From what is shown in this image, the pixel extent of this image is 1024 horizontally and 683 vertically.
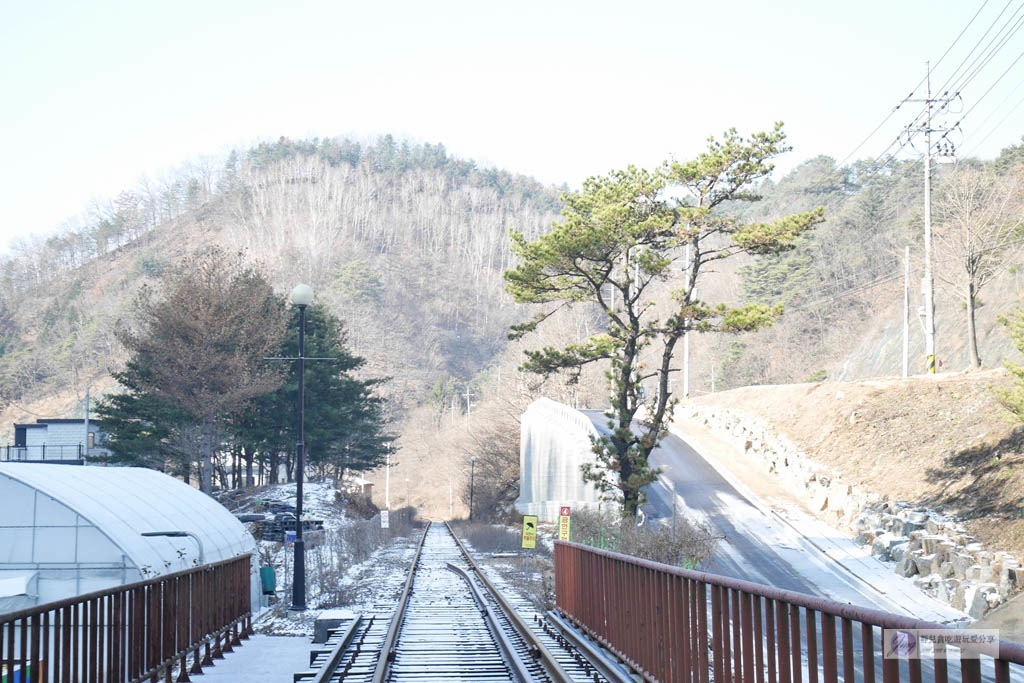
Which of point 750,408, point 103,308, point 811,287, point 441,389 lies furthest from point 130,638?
point 441,389

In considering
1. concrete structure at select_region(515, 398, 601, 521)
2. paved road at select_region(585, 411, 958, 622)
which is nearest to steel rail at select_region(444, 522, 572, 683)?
paved road at select_region(585, 411, 958, 622)

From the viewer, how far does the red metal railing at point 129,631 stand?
7605mm

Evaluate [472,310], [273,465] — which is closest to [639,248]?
[273,465]

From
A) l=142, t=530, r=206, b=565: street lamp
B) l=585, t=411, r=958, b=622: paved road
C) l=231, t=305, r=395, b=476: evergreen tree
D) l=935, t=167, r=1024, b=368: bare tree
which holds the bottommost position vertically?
l=585, t=411, r=958, b=622: paved road

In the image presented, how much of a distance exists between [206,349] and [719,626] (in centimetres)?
4133

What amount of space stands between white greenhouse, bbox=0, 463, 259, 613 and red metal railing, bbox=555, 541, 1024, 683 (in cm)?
850

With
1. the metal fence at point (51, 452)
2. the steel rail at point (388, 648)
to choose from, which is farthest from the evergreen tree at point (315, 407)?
the steel rail at point (388, 648)

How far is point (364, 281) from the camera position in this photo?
152375 millimetres

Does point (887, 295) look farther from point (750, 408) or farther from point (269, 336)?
point (269, 336)

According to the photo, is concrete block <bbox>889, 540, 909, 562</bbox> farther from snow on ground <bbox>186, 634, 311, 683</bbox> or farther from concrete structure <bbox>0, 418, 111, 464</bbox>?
concrete structure <bbox>0, 418, 111, 464</bbox>

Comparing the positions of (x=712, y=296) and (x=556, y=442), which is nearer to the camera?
(x=556, y=442)

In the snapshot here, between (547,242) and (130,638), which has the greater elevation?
(547,242)

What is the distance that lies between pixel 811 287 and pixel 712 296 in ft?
93.2

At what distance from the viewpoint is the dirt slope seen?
30108mm
